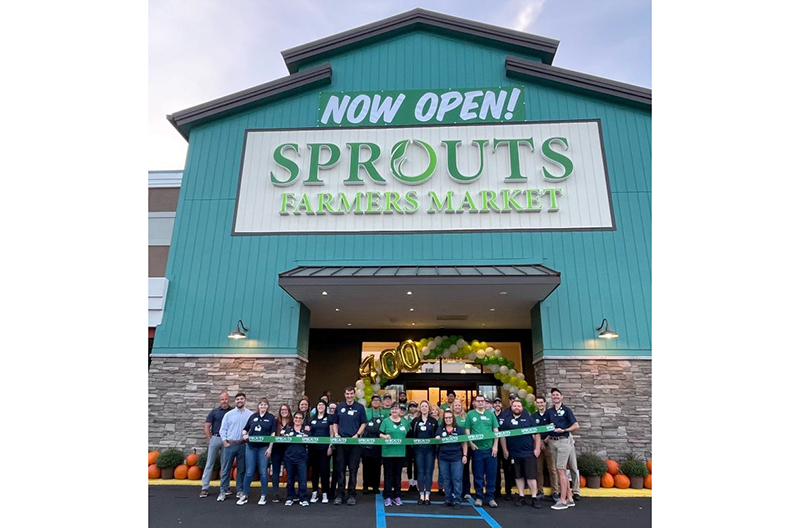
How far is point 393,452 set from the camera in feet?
27.9

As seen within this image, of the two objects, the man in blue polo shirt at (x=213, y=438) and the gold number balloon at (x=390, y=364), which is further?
the gold number balloon at (x=390, y=364)

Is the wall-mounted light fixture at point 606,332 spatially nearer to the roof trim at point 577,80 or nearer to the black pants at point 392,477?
the black pants at point 392,477

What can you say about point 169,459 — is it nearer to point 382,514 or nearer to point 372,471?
point 372,471

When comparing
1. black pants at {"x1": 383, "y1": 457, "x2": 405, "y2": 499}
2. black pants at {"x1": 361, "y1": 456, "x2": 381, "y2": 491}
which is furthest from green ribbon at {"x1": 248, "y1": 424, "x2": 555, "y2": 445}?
black pants at {"x1": 361, "y1": 456, "x2": 381, "y2": 491}

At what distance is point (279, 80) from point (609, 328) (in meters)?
11.2

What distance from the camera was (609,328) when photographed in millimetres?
11453

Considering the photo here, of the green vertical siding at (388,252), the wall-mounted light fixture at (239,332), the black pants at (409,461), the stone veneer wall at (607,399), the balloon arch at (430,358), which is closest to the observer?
the black pants at (409,461)

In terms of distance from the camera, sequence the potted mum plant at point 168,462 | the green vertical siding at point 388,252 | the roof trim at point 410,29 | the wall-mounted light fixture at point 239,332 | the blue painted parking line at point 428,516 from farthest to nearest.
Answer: the roof trim at point 410,29 → the green vertical siding at point 388,252 → the wall-mounted light fixture at point 239,332 → the potted mum plant at point 168,462 → the blue painted parking line at point 428,516

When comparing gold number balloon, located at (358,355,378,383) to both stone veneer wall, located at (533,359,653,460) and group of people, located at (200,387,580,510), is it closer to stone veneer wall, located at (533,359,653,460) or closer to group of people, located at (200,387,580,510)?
group of people, located at (200,387,580,510)

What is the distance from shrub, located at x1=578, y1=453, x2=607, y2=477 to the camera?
9766mm

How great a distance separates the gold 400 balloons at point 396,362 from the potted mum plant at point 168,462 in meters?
5.08

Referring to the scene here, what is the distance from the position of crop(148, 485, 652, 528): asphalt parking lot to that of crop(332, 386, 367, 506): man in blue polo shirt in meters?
0.31

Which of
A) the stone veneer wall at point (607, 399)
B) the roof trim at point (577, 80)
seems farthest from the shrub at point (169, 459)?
the roof trim at point (577, 80)

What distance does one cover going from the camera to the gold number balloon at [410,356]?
13.0 meters
